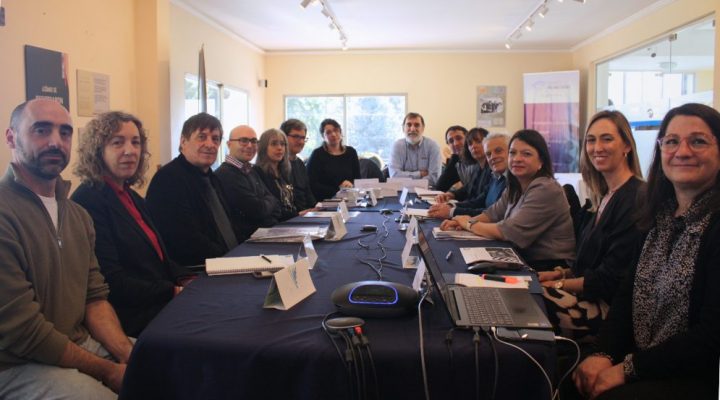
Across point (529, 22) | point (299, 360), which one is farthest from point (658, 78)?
point (299, 360)

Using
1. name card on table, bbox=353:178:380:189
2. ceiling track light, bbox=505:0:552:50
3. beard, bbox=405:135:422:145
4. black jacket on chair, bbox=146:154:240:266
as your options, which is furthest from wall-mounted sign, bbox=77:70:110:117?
ceiling track light, bbox=505:0:552:50

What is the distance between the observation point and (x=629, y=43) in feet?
20.0

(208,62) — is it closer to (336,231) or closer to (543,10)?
(543,10)

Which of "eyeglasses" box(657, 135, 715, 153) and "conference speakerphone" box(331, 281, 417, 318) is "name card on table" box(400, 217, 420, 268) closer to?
"conference speakerphone" box(331, 281, 417, 318)

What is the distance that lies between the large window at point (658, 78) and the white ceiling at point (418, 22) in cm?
47

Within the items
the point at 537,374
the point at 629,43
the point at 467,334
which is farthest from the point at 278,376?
the point at 629,43

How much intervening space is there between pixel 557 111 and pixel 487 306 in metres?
6.97

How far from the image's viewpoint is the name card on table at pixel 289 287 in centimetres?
136

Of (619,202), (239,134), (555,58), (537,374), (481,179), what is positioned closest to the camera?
(537,374)

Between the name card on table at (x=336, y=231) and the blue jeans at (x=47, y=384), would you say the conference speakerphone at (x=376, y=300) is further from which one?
the name card on table at (x=336, y=231)

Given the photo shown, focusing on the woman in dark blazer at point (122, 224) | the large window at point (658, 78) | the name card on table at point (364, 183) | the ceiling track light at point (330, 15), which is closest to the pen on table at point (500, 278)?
the woman in dark blazer at point (122, 224)

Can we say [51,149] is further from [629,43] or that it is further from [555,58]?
[555,58]

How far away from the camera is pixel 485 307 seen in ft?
4.30

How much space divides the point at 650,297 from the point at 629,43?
5.66 m
